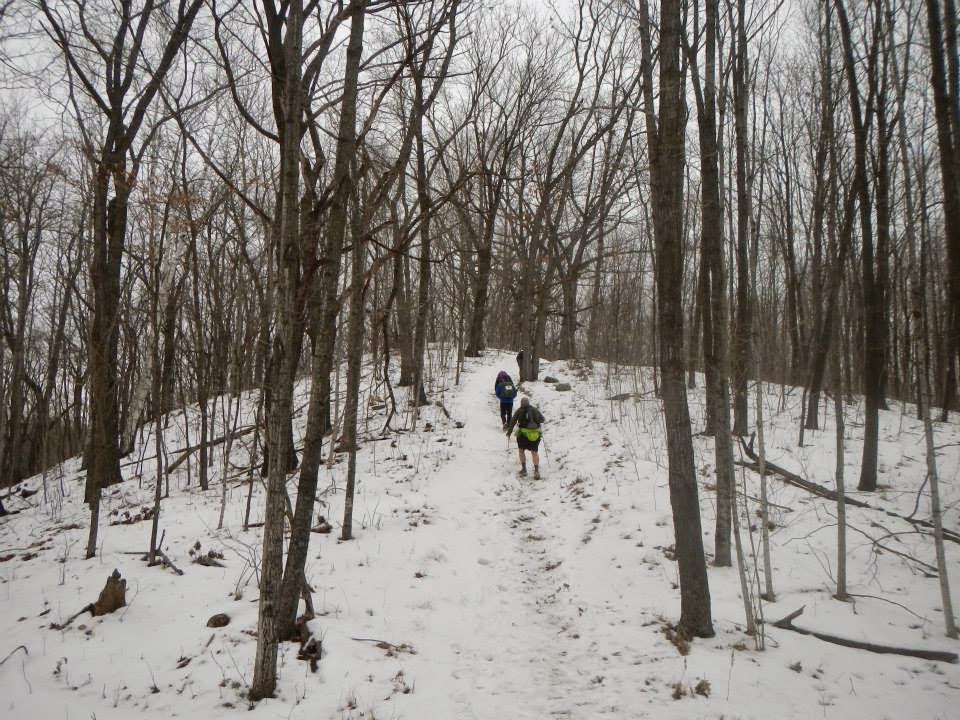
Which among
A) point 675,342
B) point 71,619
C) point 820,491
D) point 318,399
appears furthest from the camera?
point 820,491

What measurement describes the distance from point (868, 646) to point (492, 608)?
11.1 ft

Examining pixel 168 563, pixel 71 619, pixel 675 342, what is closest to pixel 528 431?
pixel 675 342

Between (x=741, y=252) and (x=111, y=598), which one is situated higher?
(x=741, y=252)

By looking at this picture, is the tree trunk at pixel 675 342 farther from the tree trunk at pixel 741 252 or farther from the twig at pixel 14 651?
the twig at pixel 14 651

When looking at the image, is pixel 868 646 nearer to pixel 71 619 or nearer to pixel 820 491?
pixel 820 491

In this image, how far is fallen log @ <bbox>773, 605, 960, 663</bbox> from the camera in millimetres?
3963

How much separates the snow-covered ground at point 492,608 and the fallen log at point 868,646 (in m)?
0.07

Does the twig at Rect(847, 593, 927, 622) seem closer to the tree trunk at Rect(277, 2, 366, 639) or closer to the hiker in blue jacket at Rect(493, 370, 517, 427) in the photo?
the tree trunk at Rect(277, 2, 366, 639)

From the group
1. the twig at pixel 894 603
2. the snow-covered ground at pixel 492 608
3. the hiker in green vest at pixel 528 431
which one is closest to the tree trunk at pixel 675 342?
the snow-covered ground at pixel 492 608

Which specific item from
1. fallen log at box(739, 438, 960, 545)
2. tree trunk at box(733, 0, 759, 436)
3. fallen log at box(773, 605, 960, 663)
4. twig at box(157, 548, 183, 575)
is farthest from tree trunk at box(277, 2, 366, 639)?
fallen log at box(739, 438, 960, 545)

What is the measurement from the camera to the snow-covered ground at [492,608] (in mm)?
3766

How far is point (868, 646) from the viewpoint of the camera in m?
4.15

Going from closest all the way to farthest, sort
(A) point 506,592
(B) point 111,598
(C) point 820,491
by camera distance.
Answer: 1. (B) point 111,598
2. (A) point 506,592
3. (C) point 820,491

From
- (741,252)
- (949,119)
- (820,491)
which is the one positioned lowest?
(820,491)
